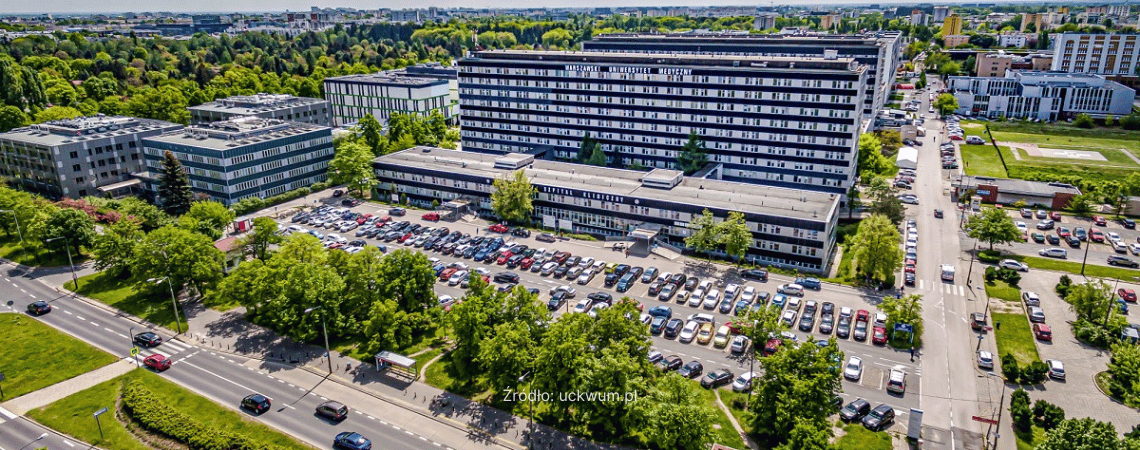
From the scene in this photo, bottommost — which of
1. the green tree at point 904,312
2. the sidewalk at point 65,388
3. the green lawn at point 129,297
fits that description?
the sidewalk at point 65,388

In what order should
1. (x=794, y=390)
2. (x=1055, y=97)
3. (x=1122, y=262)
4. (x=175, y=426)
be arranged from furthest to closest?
1. (x=1055, y=97)
2. (x=1122, y=262)
3. (x=175, y=426)
4. (x=794, y=390)

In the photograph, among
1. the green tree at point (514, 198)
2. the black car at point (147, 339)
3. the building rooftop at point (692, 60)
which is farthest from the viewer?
the building rooftop at point (692, 60)

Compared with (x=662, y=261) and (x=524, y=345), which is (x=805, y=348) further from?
(x=662, y=261)

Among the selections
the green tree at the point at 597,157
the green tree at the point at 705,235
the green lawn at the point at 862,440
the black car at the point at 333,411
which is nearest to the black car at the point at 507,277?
the green tree at the point at 705,235

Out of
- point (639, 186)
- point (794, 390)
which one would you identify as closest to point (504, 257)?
point (639, 186)

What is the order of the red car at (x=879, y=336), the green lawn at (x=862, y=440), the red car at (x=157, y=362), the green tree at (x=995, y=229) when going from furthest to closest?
the green tree at (x=995, y=229), the red car at (x=879, y=336), the red car at (x=157, y=362), the green lawn at (x=862, y=440)

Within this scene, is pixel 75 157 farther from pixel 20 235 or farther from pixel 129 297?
pixel 129 297

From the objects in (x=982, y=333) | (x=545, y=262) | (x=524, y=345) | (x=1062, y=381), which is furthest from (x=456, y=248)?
(x=1062, y=381)

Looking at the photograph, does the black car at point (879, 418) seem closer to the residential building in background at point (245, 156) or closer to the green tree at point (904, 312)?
the green tree at point (904, 312)
